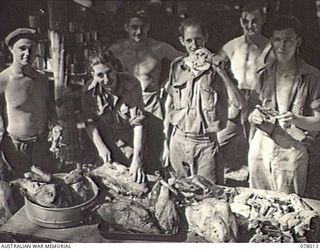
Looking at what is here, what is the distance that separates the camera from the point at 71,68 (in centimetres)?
279

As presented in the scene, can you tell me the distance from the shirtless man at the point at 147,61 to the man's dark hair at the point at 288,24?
1.26ft

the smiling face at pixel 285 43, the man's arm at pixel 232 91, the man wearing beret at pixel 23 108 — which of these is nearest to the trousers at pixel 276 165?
the man's arm at pixel 232 91

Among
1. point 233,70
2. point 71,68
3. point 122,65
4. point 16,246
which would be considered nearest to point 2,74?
point 71,68

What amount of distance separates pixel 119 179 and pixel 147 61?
1.59 ft

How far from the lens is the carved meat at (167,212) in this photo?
2791mm

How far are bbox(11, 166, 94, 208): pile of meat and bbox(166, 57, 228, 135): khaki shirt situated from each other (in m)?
0.44

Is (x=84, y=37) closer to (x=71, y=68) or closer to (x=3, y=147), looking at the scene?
(x=71, y=68)

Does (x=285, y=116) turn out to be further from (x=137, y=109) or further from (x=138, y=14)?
(x=138, y=14)

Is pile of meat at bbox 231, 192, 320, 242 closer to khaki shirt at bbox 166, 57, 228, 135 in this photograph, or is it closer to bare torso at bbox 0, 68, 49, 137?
khaki shirt at bbox 166, 57, 228, 135

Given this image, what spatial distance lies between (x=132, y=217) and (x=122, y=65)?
0.60 metres

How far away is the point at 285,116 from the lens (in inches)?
107

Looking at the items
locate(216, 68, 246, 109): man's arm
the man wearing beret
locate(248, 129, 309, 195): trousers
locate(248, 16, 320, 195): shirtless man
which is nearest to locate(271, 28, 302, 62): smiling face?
locate(248, 16, 320, 195): shirtless man

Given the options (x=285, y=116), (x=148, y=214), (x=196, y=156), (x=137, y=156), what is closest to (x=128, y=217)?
(x=148, y=214)

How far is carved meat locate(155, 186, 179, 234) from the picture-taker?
2791 millimetres
